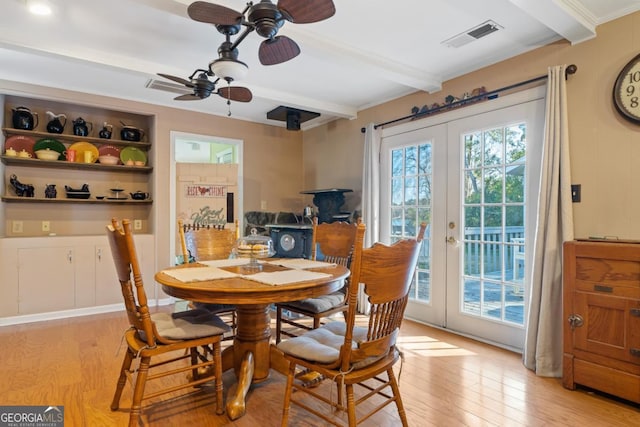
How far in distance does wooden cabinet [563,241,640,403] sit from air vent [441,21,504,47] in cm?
160

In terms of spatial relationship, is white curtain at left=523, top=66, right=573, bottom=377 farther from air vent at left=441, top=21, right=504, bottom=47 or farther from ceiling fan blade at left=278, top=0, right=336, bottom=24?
ceiling fan blade at left=278, top=0, right=336, bottom=24

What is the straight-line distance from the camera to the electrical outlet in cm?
404

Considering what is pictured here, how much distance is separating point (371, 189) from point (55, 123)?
3626mm

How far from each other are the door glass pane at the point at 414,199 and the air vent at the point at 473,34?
41.7 inches

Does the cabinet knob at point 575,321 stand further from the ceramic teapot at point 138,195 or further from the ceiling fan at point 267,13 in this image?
the ceramic teapot at point 138,195

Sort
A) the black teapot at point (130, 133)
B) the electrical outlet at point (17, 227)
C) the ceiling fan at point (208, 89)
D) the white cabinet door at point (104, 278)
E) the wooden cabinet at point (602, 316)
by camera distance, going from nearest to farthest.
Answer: the wooden cabinet at point (602, 316) < the ceiling fan at point (208, 89) < the electrical outlet at point (17, 227) < the white cabinet door at point (104, 278) < the black teapot at point (130, 133)

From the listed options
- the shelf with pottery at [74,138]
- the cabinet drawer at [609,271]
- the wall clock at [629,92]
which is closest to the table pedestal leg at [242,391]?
the cabinet drawer at [609,271]

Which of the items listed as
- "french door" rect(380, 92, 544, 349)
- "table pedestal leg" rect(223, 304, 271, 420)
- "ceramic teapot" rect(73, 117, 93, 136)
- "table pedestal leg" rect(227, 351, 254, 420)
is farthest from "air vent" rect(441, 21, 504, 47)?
"ceramic teapot" rect(73, 117, 93, 136)

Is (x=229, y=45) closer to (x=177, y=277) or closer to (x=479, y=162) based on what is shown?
(x=177, y=277)

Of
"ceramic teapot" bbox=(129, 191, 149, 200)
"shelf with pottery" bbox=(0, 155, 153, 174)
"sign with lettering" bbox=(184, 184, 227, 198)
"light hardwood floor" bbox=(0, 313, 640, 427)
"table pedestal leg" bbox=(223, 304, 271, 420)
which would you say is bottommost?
"light hardwood floor" bbox=(0, 313, 640, 427)

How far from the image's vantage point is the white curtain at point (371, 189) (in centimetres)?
412

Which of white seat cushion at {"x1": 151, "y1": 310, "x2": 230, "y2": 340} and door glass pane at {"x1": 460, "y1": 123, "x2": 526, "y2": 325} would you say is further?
door glass pane at {"x1": 460, "y1": 123, "x2": 526, "y2": 325}

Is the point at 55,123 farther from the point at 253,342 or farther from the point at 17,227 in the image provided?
the point at 253,342

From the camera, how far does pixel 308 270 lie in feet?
7.58
